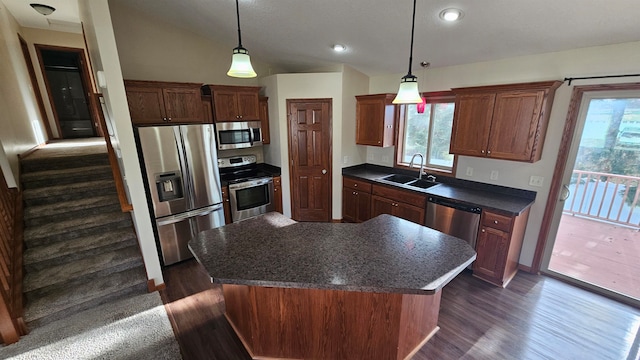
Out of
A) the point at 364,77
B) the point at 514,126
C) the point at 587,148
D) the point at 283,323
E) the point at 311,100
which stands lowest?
A: the point at 283,323

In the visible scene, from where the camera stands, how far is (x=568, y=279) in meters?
2.83

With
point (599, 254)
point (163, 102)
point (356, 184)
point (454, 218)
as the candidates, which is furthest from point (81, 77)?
point (599, 254)

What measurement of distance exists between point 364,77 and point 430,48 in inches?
57.7

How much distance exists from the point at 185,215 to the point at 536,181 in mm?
4245

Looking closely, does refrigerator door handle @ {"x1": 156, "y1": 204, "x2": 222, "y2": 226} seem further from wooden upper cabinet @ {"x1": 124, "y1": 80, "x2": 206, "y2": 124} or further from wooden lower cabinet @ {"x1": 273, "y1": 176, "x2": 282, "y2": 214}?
wooden upper cabinet @ {"x1": 124, "y1": 80, "x2": 206, "y2": 124}

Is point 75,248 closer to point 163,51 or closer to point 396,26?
point 163,51

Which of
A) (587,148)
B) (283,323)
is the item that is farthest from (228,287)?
(587,148)

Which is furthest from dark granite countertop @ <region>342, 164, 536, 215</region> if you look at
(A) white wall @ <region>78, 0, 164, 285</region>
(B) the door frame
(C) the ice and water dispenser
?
(B) the door frame

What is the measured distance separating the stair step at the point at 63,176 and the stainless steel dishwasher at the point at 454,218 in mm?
4321

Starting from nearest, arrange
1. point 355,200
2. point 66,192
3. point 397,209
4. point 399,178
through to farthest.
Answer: point 66,192 < point 397,209 < point 399,178 < point 355,200

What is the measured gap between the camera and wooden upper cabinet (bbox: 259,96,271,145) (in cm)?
415

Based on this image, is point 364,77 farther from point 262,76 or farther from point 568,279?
point 568,279

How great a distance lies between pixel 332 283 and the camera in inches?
55.6

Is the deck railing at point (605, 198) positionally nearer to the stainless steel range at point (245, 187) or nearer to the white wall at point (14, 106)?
the stainless steel range at point (245, 187)
